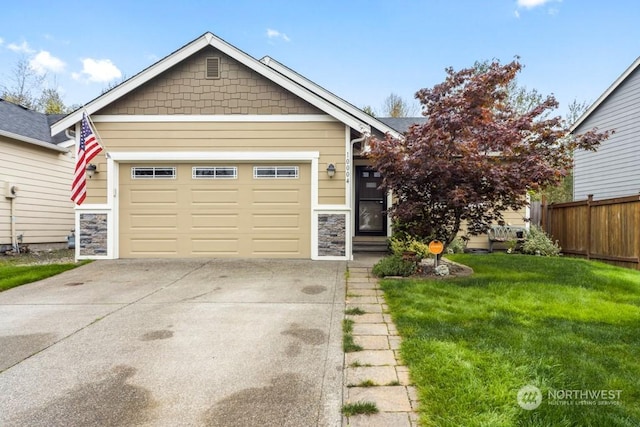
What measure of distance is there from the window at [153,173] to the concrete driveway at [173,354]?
306 centimetres

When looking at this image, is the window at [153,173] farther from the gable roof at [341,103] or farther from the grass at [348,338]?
the grass at [348,338]

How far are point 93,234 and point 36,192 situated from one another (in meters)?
4.44

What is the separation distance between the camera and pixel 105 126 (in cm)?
788

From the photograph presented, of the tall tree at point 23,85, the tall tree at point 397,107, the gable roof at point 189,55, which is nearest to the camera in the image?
the gable roof at point 189,55

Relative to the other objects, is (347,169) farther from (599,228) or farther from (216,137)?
(599,228)

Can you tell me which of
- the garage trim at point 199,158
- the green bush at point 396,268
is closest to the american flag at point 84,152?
the garage trim at point 199,158

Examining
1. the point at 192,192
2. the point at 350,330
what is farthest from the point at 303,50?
the point at 350,330

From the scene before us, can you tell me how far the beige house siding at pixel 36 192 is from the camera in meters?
9.58

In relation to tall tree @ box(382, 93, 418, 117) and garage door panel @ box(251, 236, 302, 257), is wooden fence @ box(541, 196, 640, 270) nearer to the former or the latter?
garage door panel @ box(251, 236, 302, 257)

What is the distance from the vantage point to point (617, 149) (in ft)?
37.5

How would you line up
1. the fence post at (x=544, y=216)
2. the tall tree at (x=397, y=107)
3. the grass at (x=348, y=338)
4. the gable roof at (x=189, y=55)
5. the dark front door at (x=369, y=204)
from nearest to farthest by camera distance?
the grass at (x=348, y=338), the gable roof at (x=189, y=55), the dark front door at (x=369, y=204), the fence post at (x=544, y=216), the tall tree at (x=397, y=107)

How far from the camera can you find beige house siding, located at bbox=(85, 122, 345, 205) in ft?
25.7

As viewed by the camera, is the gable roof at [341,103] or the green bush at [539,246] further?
the green bush at [539,246]

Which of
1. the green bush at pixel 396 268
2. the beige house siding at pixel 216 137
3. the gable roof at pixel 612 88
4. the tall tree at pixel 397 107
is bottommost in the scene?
the green bush at pixel 396 268
